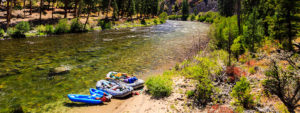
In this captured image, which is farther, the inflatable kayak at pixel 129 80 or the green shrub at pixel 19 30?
the green shrub at pixel 19 30

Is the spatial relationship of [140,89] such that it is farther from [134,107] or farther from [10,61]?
[10,61]

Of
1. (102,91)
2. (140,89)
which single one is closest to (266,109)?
(140,89)

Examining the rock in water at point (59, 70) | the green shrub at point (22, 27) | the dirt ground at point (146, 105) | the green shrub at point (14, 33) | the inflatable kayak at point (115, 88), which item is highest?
the green shrub at point (22, 27)

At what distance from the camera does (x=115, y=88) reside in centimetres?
1666

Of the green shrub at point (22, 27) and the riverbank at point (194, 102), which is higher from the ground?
the green shrub at point (22, 27)

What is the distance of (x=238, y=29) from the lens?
101 ft

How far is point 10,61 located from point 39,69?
693 cm

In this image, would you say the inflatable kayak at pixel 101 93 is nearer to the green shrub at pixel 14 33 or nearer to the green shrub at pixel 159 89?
the green shrub at pixel 159 89

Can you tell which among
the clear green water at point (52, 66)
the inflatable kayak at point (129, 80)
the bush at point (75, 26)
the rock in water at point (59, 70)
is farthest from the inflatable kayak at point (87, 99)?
the bush at point (75, 26)

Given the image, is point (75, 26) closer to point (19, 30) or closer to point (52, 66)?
point (19, 30)

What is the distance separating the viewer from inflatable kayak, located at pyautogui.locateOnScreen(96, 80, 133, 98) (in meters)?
15.6

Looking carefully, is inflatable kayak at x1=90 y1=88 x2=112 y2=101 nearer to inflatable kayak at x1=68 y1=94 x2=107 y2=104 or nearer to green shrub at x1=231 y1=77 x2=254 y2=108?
inflatable kayak at x1=68 y1=94 x2=107 y2=104

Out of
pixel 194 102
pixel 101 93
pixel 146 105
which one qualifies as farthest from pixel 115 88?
pixel 194 102

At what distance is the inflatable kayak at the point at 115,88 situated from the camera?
1556 centimetres
